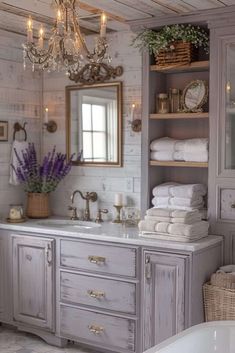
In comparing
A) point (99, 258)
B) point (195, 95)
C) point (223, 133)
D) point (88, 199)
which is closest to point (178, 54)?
point (195, 95)

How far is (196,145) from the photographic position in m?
3.79

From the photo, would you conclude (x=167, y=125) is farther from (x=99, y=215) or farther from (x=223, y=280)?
(x=223, y=280)

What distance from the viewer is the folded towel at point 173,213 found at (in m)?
3.53

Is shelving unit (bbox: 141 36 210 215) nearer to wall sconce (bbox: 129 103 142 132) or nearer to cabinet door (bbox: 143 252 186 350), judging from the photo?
wall sconce (bbox: 129 103 142 132)

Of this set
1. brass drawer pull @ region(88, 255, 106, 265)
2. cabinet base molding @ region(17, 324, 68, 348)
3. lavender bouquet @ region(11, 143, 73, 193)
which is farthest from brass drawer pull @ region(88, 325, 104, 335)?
lavender bouquet @ region(11, 143, 73, 193)

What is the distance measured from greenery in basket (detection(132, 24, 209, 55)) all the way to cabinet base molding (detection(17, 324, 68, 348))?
7.20 ft

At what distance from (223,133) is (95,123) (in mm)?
1210

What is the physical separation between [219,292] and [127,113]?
162 centimetres

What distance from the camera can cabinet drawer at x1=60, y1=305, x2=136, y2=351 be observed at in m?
3.65

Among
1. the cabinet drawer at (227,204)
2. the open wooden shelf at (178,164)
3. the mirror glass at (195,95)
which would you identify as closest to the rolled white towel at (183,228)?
the cabinet drawer at (227,204)

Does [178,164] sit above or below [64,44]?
below

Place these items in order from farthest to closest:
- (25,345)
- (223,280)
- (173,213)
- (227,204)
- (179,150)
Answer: (25,345) < (179,150) < (227,204) < (173,213) < (223,280)

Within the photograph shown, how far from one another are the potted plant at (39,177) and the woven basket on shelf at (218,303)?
1.64 m

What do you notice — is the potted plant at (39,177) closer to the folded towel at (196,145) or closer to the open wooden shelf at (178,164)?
the open wooden shelf at (178,164)
